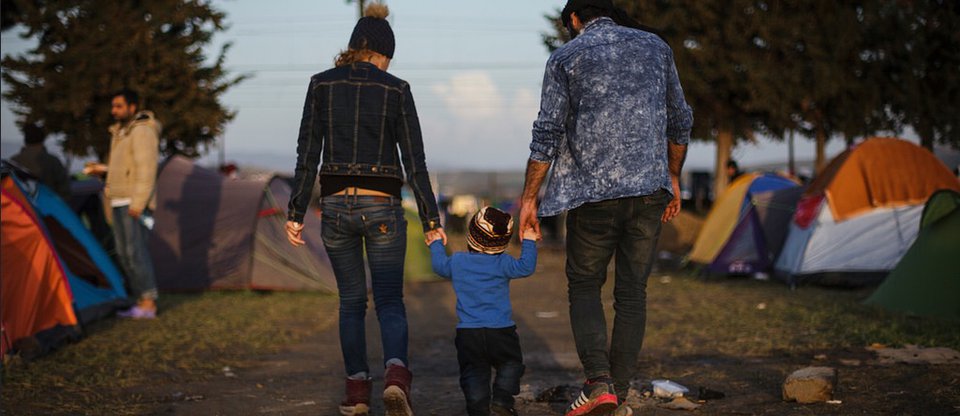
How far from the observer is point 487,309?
4.80 m

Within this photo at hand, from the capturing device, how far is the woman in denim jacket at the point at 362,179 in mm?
5039

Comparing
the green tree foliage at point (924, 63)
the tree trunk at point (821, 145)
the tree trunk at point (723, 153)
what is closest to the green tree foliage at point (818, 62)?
the green tree foliage at point (924, 63)

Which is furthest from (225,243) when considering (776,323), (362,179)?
(362,179)

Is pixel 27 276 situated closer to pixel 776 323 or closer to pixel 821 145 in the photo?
pixel 776 323

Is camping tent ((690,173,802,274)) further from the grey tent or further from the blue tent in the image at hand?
the blue tent

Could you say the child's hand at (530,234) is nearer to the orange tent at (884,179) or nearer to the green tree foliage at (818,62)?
the orange tent at (884,179)

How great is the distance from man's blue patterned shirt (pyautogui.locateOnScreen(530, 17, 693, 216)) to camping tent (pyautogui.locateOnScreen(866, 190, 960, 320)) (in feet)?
14.0

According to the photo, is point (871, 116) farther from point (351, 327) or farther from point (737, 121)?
point (351, 327)

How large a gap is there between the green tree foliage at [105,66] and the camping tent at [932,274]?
69.2ft

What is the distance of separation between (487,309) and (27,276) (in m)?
4.12

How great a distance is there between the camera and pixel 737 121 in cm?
2839

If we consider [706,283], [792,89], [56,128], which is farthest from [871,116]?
[56,128]

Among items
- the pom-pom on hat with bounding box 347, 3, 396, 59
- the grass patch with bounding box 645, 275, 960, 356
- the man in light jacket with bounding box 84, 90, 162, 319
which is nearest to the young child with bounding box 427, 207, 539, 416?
the pom-pom on hat with bounding box 347, 3, 396, 59

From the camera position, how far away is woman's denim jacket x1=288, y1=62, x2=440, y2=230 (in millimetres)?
5043
